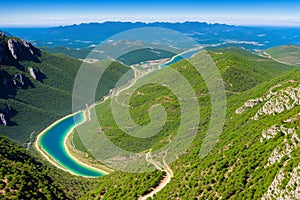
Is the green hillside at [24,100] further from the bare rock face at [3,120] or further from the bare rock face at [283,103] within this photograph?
the bare rock face at [283,103]

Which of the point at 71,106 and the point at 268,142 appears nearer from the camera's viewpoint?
the point at 268,142

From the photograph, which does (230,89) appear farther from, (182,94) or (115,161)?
(115,161)

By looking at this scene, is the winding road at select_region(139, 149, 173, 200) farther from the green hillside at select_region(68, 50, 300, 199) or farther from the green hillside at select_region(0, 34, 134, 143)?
the green hillside at select_region(0, 34, 134, 143)

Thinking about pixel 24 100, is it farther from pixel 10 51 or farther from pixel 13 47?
pixel 13 47

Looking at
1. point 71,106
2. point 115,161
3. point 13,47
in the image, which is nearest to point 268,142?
point 115,161

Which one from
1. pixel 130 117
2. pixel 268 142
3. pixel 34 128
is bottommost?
pixel 34 128

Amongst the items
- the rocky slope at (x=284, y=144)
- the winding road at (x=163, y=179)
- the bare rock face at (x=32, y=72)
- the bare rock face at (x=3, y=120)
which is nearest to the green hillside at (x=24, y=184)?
the winding road at (x=163, y=179)

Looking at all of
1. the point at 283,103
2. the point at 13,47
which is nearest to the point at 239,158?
the point at 283,103

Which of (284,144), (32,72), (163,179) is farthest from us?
(32,72)
